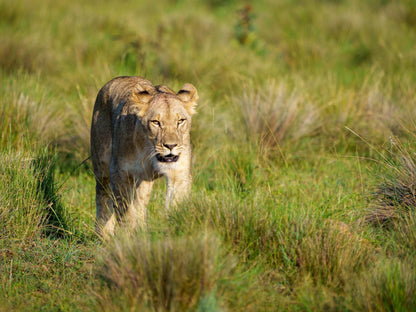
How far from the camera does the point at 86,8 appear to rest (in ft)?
47.1

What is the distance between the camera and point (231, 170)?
6.32 metres

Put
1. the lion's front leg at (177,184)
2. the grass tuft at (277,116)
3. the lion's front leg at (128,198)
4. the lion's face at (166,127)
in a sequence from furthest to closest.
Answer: the grass tuft at (277,116) → the lion's front leg at (128,198) → the lion's front leg at (177,184) → the lion's face at (166,127)

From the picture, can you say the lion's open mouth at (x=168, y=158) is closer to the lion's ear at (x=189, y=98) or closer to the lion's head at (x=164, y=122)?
the lion's head at (x=164, y=122)

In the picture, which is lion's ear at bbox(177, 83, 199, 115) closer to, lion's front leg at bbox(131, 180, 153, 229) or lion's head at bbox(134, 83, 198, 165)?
lion's head at bbox(134, 83, 198, 165)

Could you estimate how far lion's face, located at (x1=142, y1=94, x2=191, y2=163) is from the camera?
15.3 feet

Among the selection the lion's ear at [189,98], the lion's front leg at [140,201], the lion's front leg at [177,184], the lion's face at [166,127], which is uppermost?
the lion's ear at [189,98]

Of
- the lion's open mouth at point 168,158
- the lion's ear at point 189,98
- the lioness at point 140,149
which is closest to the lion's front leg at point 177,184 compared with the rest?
the lioness at point 140,149

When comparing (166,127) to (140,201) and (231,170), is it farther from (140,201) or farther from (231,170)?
(231,170)

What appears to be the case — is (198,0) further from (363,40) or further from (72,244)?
(72,244)

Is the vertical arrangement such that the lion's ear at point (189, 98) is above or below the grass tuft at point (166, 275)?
above

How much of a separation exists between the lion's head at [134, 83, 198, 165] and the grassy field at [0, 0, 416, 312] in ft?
1.40

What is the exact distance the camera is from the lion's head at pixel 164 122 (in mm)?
4680

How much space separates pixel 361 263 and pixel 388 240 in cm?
38

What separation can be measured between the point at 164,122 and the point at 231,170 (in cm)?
174
